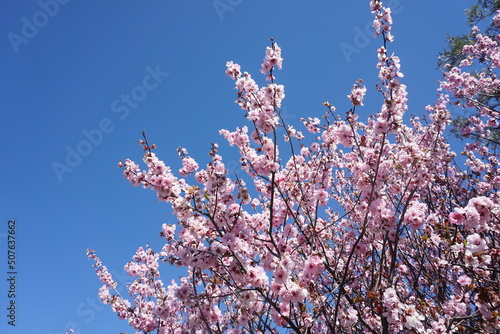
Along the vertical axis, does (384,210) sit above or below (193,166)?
below

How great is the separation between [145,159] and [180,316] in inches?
270

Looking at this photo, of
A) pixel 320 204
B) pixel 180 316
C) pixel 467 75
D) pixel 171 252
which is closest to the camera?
pixel 171 252

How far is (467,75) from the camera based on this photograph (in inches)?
325

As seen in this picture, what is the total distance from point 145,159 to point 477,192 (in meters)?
7.77

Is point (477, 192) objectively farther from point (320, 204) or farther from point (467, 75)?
point (320, 204)

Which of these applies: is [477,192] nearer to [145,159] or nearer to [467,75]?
[467,75]

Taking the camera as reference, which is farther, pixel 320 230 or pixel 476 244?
pixel 320 230

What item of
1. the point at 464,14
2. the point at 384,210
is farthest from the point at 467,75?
the point at 384,210

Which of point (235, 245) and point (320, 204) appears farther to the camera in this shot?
point (320, 204)

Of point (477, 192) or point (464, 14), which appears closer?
point (477, 192)

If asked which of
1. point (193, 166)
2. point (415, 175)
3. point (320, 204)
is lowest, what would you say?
point (415, 175)

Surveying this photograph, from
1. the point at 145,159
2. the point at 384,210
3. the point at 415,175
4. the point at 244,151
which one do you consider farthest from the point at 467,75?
the point at 145,159

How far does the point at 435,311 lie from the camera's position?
13.6 ft

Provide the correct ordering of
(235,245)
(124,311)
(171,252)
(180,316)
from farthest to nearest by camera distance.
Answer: (180,316) < (124,311) < (171,252) < (235,245)
